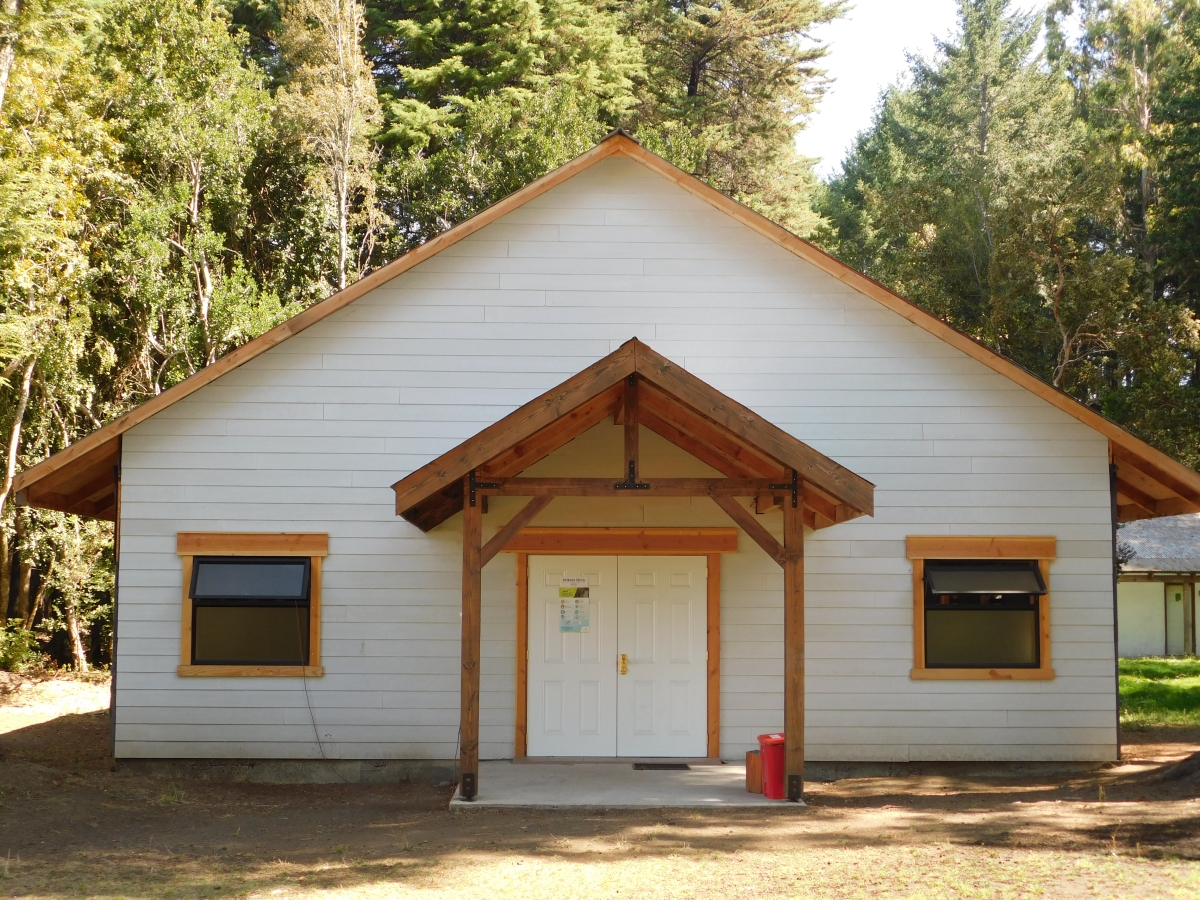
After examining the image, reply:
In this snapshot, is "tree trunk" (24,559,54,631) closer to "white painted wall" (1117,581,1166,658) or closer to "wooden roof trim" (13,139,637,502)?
"wooden roof trim" (13,139,637,502)

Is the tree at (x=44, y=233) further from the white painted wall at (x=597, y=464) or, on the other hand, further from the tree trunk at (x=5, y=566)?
the white painted wall at (x=597, y=464)

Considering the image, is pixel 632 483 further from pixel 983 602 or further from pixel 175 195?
pixel 175 195

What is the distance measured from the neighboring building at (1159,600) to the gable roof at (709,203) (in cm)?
1865

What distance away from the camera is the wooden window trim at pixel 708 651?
34.3 feet

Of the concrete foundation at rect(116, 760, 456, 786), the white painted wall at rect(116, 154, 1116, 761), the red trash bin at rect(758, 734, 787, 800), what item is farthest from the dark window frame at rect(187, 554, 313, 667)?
the red trash bin at rect(758, 734, 787, 800)

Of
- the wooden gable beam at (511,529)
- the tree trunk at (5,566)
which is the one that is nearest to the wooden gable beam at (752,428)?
the wooden gable beam at (511,529)

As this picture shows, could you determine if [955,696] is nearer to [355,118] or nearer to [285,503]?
[285,503]

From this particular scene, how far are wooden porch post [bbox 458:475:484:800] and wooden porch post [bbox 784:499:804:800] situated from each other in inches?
95.0

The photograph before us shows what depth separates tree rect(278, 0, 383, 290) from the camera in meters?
22.6

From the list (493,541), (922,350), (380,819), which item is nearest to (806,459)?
(493,541)

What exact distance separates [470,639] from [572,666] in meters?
2.29

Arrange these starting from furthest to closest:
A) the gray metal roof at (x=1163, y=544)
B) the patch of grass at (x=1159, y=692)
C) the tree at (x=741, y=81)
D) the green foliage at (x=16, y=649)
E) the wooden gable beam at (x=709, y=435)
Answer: the tree at (x=741, y=81)
the gray metal roof at (x=1163, y=544)
the green foliage at (x=16, y=649)
the patch of grass at (x=1159, y=692)
the wooden gable beam at (x=709, y=435)

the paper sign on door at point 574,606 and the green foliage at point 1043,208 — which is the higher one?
the green foliage at point 1043,208

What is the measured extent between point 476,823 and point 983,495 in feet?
Result: 18.7
